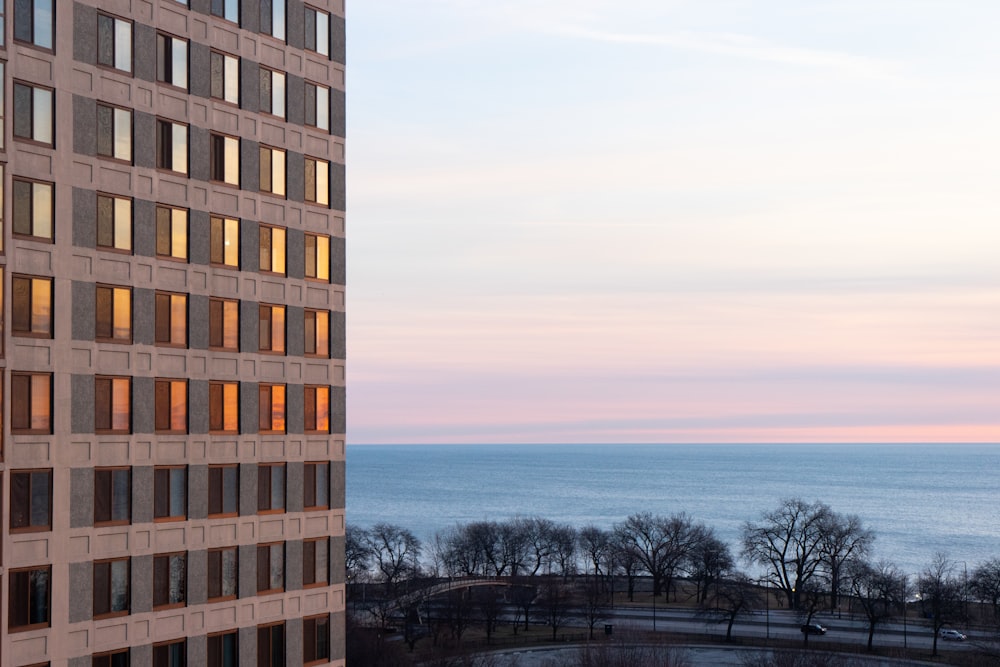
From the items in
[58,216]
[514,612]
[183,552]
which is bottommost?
[514,612]

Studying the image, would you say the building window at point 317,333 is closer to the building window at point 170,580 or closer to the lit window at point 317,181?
the lit window at point 317,181

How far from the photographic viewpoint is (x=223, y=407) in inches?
1606

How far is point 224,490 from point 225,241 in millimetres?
8622

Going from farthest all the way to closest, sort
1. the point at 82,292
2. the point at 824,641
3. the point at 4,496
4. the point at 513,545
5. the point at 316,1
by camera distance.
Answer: the point at 513,545 < the point at 824,641 < the point at 316,1 < the point at 82,292 < the point at 4,496

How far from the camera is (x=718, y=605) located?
446 feet

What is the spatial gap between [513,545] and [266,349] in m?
131

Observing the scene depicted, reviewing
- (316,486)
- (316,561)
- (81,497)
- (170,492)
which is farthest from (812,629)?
(81,497)

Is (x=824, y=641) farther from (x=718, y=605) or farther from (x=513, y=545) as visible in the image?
(x=513, y=545)

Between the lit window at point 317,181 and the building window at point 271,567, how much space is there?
42.6 ft

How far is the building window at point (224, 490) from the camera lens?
40.3 meters

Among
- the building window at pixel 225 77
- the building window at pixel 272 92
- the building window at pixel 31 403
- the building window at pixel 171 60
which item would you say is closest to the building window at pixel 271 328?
the building window at pixel 272 92

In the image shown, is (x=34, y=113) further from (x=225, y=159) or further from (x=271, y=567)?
(x=271, y=567)

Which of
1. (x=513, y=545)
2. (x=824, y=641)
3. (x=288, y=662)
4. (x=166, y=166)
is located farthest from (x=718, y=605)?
(x=166, y=166)

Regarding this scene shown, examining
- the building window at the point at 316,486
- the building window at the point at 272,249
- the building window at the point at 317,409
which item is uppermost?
the building window at the point at 272,249
